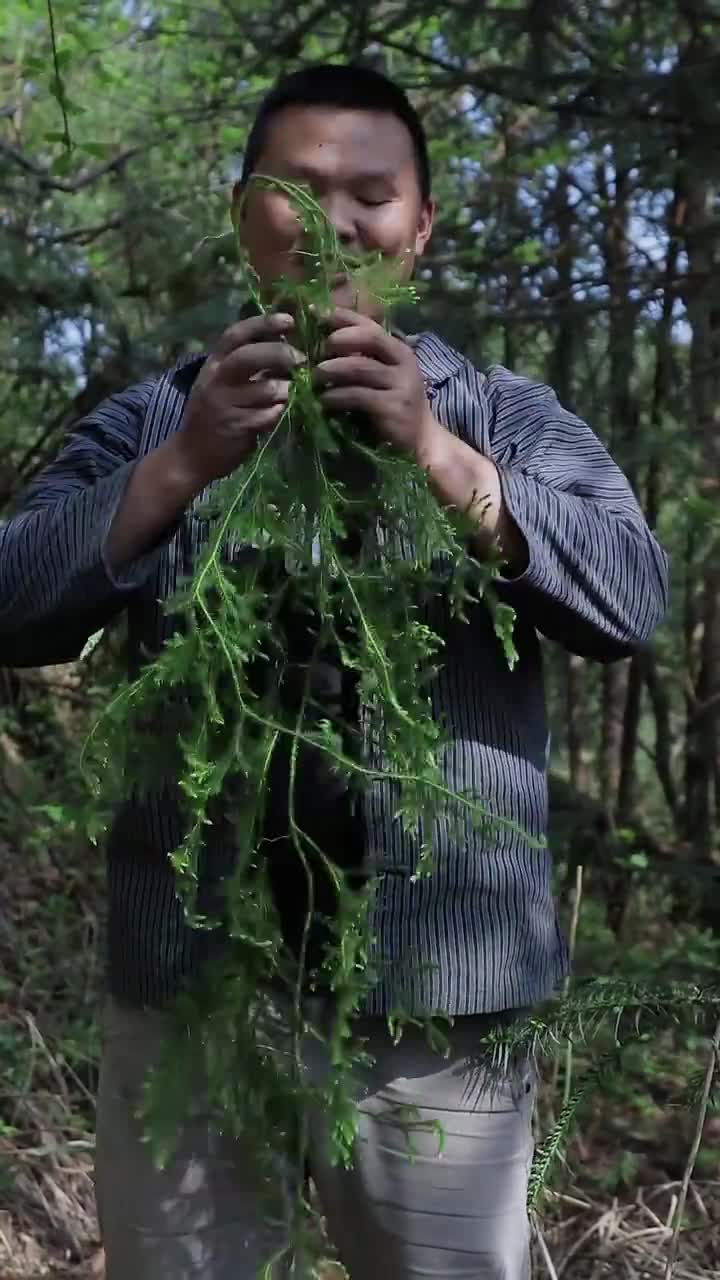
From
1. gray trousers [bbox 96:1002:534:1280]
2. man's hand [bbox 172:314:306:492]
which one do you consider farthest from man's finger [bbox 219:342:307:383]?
gray trousers [bbox 96:1002:534:1280]

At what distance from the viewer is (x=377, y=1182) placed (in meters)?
1.12

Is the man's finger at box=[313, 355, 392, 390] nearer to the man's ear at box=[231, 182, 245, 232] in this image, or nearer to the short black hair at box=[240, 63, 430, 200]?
the man's ear at box=[231, 182, 245, 232]

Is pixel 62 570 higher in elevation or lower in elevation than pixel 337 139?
lower

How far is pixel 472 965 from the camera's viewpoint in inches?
44.4

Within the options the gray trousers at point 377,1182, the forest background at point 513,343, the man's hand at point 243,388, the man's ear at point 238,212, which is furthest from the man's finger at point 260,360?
the forest background at point 513,343

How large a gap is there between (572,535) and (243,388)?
32 cm

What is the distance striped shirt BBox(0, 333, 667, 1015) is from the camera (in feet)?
3.46

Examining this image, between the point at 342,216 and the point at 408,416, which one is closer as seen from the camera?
the point at 408,416

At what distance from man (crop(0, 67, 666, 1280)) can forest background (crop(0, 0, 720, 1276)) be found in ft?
3.81

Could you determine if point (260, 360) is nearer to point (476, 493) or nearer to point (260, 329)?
point (260, 329)

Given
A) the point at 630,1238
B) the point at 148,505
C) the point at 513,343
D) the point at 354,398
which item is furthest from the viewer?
the point at 513,343

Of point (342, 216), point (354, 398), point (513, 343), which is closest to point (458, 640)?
point (354, 398)

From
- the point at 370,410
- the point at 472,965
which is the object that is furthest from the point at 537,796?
the point at 370,410

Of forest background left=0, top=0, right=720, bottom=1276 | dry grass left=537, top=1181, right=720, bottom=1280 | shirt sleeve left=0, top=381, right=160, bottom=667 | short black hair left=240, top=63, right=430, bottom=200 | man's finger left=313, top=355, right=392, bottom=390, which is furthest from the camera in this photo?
forest background left=0, top=0, right=720, bottom=1276
